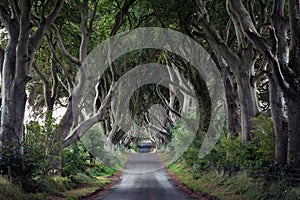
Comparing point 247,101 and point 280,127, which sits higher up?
point 247,101

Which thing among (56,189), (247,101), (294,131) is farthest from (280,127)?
(56,189)

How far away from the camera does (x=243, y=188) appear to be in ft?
41.2

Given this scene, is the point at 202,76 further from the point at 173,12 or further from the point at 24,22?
the point at 24,22

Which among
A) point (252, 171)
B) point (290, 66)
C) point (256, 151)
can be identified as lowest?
point (252, 171)

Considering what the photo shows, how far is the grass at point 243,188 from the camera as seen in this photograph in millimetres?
9812

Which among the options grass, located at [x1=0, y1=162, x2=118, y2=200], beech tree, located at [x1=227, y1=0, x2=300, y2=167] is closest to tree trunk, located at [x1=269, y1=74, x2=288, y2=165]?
beech tree, located at [x1=227, y1=0, x2=300, y2=167]

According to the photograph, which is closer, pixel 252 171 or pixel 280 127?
pixel 280 127

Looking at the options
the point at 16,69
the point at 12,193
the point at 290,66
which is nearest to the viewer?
the point at 12,193

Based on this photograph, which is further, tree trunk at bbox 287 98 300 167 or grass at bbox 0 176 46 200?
tree trunk at bbox 287 98 300 167

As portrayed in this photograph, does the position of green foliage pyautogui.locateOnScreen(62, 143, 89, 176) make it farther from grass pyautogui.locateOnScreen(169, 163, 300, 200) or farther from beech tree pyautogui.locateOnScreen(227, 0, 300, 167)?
beech tree pyautogui.locateOnScreen(227, 0, 300, 167)

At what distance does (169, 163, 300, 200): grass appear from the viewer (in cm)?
981

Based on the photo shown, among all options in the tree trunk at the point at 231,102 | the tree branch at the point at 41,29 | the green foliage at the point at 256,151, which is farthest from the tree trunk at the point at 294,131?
the tree branch at the point at 41,29

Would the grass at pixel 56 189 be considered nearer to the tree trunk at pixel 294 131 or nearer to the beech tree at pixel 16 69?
the beech tree at pixel 16 69

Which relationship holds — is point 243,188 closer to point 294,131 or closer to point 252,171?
point 252,171
